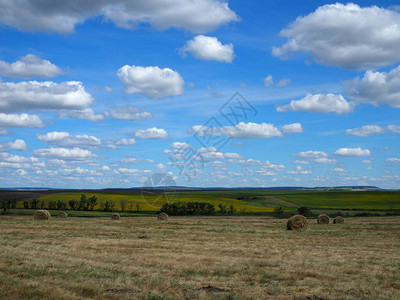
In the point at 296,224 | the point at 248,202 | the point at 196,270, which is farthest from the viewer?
the point at 248,202

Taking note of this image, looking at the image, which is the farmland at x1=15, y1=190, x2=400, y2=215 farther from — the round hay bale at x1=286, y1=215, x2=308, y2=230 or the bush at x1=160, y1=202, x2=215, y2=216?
the round hay bale at x1=286, y1=215, x2=308, y2=230

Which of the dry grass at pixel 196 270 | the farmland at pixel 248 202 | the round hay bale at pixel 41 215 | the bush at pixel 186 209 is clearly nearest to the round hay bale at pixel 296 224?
the dry grass at pixel 196 270

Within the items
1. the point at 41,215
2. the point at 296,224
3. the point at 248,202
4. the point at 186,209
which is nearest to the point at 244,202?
the point at 248,202

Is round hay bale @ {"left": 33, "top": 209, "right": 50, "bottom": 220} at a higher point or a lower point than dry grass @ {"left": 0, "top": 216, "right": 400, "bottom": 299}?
lower

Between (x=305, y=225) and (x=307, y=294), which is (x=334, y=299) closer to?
(x=307, y=294)

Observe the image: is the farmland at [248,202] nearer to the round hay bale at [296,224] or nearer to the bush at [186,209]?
the bush at [186,209]

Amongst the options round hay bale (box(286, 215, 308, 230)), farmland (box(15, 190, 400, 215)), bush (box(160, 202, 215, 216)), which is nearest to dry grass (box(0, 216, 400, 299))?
round hay bale (box(286, 215, 308, 230))

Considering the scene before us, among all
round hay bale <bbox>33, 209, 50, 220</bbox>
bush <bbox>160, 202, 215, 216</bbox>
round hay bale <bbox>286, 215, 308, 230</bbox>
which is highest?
round hay bale <bbox>286, 215, 308, 230</bbox>

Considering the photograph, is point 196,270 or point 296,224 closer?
point 196,270

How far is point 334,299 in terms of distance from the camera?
10.3 meters

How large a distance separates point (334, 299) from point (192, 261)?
6.87m

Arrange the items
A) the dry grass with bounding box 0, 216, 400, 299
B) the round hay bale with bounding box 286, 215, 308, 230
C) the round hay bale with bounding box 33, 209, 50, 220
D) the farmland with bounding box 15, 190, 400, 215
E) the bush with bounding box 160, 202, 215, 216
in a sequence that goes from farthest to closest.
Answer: the farmland with bounding box 15, 190, 400, 215
the bush with bounding box 160, 202, 215, 216
the round hay bale with bounding box 33, 209, 50, 220
the round hay bale with bounding box 286, 215, 308, 230
the dry grass with bounding box 0, 216, 400, 299

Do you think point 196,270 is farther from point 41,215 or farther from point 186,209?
point 186,209

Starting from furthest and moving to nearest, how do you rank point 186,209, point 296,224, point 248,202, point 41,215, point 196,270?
point 248,202, point 186,209, point 41,215, point 296,224, point 196,270
